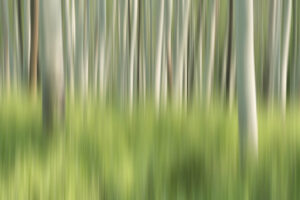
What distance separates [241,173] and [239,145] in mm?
99

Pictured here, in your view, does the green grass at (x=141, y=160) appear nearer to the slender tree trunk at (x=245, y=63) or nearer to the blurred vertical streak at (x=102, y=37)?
the slender tree trunk at (x=245, y=63)

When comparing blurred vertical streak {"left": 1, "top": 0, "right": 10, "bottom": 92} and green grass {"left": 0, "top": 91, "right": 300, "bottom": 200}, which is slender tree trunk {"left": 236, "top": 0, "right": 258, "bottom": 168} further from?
blurred vertical streak {"left": 1, "top": 0, "right": 10, "bottom": 92}

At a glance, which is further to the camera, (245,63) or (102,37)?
(102,37)

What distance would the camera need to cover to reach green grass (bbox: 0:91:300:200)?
47.3 inches

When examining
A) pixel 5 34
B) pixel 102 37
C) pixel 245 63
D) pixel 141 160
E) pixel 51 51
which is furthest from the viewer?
pixel 5 34

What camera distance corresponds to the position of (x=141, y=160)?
1284 mm

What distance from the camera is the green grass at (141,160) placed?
1.20 metres

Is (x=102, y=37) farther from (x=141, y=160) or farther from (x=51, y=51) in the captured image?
(x=141, y=160)

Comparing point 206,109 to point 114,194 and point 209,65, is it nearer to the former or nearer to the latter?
point 114,194

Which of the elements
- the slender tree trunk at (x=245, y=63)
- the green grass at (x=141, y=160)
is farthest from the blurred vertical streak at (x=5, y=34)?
the slender tree trunk at (x=245, y=63)

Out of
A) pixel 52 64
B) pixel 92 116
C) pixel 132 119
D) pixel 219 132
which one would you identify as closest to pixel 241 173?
pixel 219 132

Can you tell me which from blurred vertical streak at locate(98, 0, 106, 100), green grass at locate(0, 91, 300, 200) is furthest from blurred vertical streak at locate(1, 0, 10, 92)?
green grass at locate(0, 91, 300, 200)

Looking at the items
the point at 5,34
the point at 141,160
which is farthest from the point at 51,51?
the point at 5,34

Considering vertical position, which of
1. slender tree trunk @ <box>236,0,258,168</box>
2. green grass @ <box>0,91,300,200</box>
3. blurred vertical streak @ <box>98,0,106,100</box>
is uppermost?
blurred vertical streak @ <box>98,0,106,100</box>
